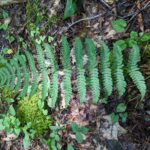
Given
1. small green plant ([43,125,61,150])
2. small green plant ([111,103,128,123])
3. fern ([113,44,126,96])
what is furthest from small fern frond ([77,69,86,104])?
small green plant ([43,125,61,150])

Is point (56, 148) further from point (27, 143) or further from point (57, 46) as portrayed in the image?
point (57, 46)

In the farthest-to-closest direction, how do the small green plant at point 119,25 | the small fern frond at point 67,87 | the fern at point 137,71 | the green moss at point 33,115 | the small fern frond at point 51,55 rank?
the green moss at point 33,115 → the small green plant at point 119,25 → the small fern frond at point 51,55 → the small fern frond at point 67,87 → the fern at point 137,71

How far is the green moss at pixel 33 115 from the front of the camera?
3721 millimetres

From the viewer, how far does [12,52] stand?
4.40 meters

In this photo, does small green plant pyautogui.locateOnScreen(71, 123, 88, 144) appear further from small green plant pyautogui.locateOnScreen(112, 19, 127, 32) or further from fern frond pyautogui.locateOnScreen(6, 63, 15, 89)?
small green plant pyautogui.locateOnScreen(112, 19, 127, 32)

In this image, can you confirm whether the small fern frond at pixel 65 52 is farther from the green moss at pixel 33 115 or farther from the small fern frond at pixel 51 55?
the green moss at pixel 33 115

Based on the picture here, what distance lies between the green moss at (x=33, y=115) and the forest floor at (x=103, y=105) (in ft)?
0.44

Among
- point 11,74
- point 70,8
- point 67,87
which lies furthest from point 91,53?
point 70,8

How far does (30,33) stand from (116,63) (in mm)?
1895

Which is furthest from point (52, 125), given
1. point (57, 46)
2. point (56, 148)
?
point (57, 46)

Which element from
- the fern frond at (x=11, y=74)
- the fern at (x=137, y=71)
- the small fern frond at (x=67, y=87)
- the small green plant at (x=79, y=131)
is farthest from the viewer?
the small green plant at (x=79, y=131)

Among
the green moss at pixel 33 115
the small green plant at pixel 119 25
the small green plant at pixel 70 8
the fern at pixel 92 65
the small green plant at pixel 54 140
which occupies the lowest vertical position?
the small green plant at pixel 54 140

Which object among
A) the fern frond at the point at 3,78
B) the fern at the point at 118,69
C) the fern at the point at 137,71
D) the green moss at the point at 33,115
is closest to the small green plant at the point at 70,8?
the green moss at the point at 33,115

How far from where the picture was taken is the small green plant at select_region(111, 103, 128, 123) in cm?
305
